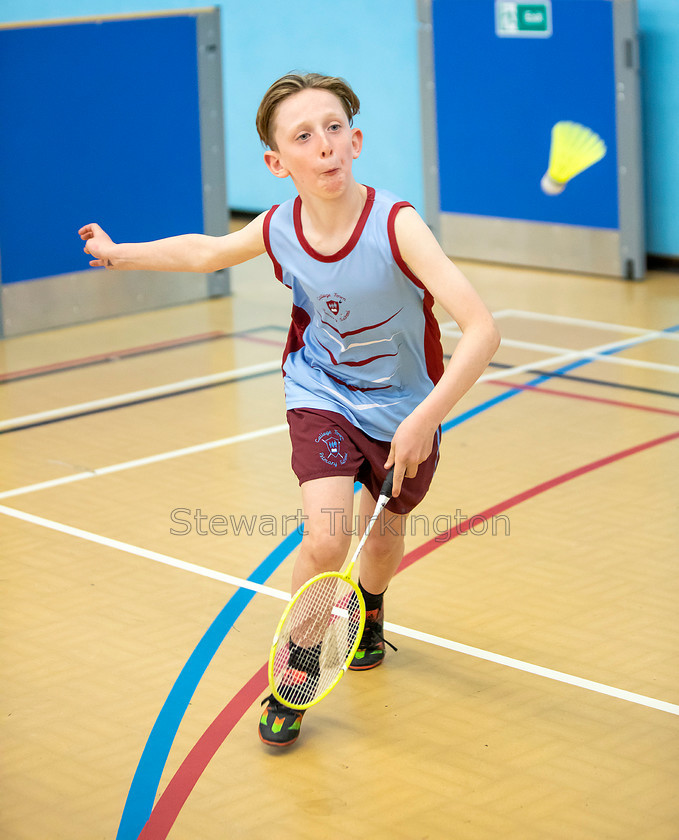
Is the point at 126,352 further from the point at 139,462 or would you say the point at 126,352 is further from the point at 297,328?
the point at 297,328

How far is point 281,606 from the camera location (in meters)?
4.12

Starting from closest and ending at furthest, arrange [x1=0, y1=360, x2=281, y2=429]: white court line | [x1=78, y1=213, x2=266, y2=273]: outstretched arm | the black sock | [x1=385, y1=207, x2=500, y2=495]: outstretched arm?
[x1=385, y1=207, x2=500, y2=495]: outstretched arm
[x1=78, y1=213, x2=266, y2=273]: outstretched arm
the black sock
[x1=0, y1=360, x2=281, y2=429]: white court line

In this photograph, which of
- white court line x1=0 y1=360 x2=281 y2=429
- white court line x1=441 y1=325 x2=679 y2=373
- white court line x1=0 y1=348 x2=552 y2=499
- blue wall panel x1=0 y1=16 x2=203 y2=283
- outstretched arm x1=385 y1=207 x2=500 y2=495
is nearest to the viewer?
outstretched arm x1=385 y1=207 x2=500 y2=495

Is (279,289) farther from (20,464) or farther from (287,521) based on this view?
(287,521)

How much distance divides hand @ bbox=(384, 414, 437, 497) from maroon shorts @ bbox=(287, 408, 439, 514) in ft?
0.91

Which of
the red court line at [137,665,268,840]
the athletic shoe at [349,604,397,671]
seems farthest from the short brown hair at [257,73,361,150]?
the red court line at [137,665,268,840]

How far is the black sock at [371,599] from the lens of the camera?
12.1ft

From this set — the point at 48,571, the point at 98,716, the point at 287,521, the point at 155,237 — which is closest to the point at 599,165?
the point at 155,237

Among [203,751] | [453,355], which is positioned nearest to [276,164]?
[453,355]

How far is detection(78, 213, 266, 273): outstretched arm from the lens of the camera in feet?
11.1

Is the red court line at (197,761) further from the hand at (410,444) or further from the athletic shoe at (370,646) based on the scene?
the hand at (410,444)

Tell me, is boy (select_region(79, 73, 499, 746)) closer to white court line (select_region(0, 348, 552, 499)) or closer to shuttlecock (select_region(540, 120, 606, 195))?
white court line (select_region(0, 348, 552, 499))

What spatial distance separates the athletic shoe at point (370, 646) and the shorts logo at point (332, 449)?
2.19ft

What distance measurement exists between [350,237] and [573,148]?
6102 mm
